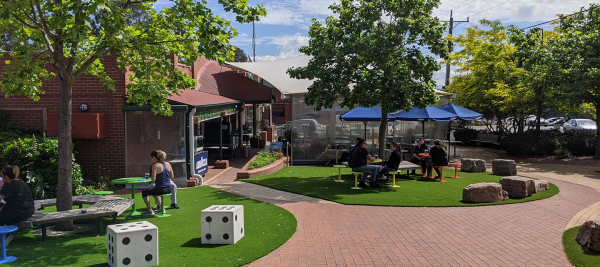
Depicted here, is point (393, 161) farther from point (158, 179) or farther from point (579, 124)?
point (579, 124)

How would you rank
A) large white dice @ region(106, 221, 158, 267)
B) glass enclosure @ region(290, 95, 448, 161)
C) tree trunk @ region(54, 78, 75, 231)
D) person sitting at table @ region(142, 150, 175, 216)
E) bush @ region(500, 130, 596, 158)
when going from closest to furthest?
large white dice @ region(106, 221, 158, 267) → tree trunk @ region(54, 78, 75, 231) → person sitting at table @ region(142, 150, 175, 216) → glass enclosure @ region(290, 95, 448, 161) → bush @ region(500, 130, 596, 158)

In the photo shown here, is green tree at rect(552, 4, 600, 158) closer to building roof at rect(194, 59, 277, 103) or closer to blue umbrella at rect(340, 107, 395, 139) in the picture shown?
blue umbrella at rect(340, 107, 395, 139)

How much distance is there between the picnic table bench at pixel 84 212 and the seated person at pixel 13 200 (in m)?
0.12

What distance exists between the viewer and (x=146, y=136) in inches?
551

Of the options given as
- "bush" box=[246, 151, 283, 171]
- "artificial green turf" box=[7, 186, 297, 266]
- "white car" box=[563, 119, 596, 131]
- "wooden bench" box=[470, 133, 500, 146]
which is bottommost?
"artificial green turf" box=[7, 186, 297, 266]

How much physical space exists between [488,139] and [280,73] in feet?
42.6

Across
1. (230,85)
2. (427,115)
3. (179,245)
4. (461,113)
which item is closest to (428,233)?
(179,245)

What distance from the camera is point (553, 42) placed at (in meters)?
21.0

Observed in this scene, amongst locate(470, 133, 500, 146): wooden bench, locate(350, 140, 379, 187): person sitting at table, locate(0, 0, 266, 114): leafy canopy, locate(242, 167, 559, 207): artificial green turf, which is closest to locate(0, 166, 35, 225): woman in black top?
locate(0, 0, 266, 114): leafy canopy

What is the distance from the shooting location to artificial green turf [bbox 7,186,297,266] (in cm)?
640

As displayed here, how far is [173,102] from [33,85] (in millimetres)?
4597

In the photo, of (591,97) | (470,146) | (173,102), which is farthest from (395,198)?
(470,146)

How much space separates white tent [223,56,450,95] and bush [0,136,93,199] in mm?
11194

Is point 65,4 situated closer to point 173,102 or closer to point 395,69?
point 173,102
